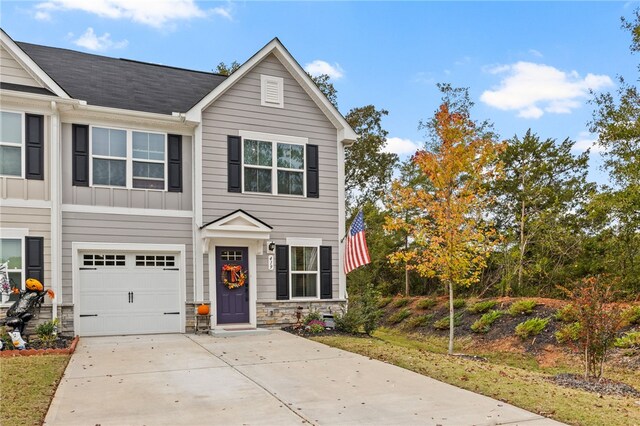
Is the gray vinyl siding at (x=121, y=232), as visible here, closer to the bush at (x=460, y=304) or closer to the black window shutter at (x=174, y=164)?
the black window shutter at (x=174, y=164)

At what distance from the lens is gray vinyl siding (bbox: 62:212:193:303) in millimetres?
11766

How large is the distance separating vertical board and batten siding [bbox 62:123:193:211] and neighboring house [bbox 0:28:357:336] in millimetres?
25

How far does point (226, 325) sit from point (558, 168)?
15.6 m

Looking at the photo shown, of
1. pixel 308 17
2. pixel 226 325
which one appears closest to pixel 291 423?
pixel 226 325

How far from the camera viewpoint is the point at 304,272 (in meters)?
13.8

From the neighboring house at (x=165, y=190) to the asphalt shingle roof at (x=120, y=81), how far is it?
2.3 inches

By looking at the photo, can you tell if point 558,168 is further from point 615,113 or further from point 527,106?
point 615,113

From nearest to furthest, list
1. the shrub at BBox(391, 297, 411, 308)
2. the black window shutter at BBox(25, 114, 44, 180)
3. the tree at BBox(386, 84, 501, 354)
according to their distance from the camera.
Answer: the black window shutter at BBox(25, 114, 44, 180), the tree at BBox(386, 84, 501, 354), the shrub at BBox(391, 297, 411, 308)

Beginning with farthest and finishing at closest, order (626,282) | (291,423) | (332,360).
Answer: (626,282), (332,360), (291,423)

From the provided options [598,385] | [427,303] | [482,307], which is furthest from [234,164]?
[427,303]

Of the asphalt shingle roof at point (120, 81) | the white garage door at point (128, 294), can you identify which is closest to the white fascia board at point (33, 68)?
the asphalt shingle roof at point (120, 81)

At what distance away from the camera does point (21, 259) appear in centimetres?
1116

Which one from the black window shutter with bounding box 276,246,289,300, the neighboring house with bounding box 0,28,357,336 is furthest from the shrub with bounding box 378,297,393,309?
the black window shutter with bounding box 276,246,289,300

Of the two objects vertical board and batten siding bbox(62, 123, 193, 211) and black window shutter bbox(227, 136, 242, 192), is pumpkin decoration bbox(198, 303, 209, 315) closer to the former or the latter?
vertical board and batten siding bbox(62, 123, 193, 211)
